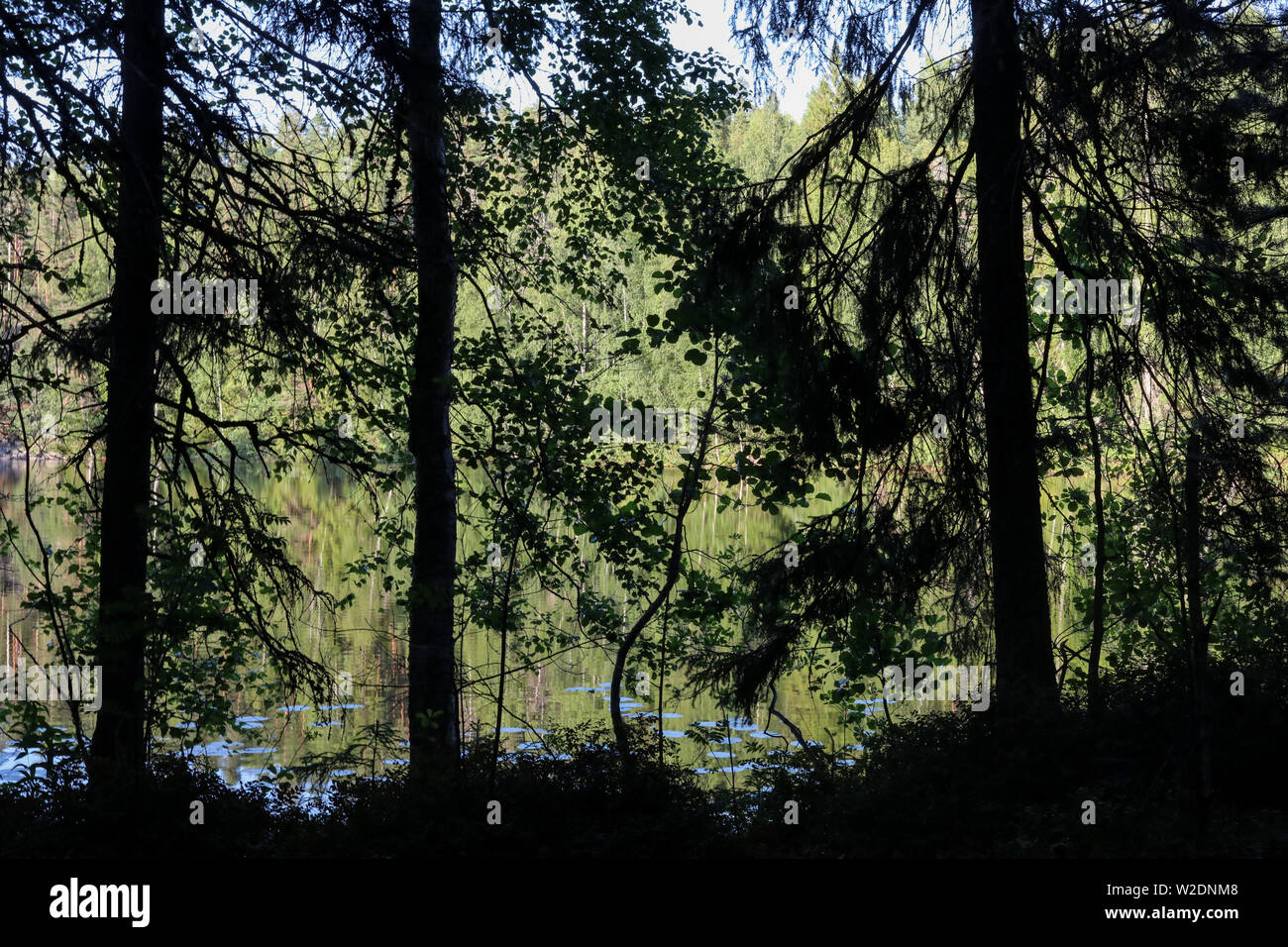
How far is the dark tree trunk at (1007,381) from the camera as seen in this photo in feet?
22.1

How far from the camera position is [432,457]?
305 inches

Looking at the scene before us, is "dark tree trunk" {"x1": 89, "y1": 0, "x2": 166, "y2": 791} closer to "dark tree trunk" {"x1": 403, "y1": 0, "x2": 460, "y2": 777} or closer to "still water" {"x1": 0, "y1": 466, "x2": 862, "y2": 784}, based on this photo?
"dark tree trunk" {"x1": 403, "y1": 0, "x2": 460, "y2": 777}

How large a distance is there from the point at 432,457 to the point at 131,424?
2091 mm

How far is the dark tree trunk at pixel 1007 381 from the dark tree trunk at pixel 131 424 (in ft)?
15.6

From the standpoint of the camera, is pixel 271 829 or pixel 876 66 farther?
pixel 876 66

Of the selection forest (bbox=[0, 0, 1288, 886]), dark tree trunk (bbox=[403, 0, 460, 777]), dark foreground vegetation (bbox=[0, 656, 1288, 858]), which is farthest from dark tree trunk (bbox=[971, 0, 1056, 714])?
dark tree trunk (bbox=[403, 0, 460, 777])

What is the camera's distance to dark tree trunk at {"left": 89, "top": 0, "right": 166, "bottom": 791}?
5.86 m

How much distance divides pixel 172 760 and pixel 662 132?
20.4ft

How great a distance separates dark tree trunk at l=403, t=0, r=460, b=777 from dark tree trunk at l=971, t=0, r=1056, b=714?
3.44 m

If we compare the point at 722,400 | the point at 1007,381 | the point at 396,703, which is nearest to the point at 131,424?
the point at 722,400

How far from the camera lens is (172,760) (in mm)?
5828

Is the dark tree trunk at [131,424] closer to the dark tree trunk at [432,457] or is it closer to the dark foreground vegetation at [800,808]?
the dark foreground vegetation at [800,808]
